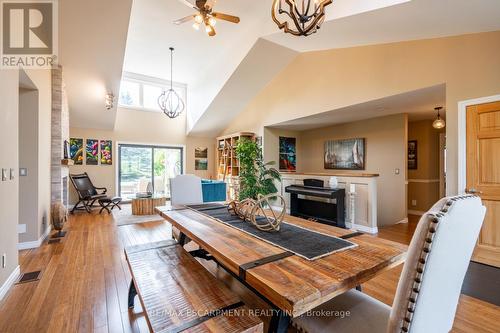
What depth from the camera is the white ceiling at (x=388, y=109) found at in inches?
141

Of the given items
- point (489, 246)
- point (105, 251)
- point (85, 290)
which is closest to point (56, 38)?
point (105, 251)

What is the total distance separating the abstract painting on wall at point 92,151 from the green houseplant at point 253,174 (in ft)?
14.8

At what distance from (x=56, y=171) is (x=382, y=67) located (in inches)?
227

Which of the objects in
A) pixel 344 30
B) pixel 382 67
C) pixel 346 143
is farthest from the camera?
pixel 346 143

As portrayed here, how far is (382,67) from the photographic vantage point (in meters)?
3.65

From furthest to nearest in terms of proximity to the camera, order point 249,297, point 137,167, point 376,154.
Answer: point 137,167, point 376,154, point 249,297

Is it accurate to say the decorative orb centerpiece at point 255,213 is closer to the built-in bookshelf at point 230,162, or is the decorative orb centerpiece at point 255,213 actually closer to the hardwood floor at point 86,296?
the hardwood floor at point 86,296

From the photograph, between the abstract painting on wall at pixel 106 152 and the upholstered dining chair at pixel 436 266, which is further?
the abstract painting on wall at pixel 106 152

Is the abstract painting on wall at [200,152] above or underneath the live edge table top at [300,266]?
above

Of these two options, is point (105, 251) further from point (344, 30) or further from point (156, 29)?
point (344, 30)

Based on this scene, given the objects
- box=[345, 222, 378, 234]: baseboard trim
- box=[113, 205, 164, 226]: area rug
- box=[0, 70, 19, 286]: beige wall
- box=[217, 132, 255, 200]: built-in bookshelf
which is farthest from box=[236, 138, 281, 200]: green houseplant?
box=[0, 70, 19, 286]: beige wall

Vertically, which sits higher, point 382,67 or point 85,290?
point 382,67

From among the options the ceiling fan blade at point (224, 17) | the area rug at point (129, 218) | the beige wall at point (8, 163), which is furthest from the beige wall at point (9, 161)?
the area rug at point (129, 218)

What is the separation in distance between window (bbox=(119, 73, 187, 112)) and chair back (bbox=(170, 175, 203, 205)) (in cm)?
533
